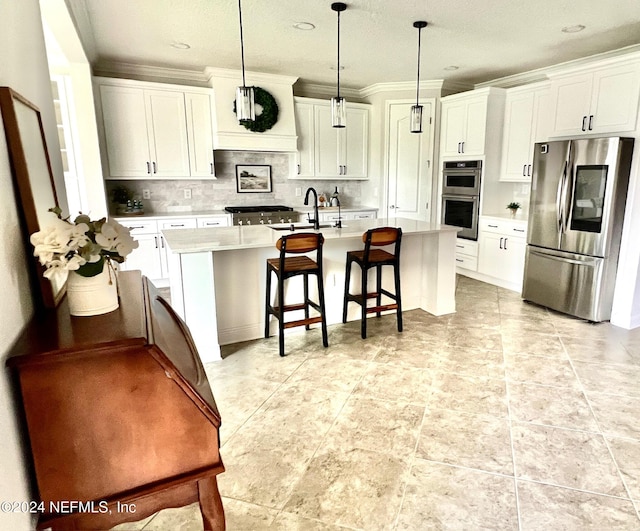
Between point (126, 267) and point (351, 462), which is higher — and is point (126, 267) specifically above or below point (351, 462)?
above

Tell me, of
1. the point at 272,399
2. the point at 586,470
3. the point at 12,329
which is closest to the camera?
the point at 12,329

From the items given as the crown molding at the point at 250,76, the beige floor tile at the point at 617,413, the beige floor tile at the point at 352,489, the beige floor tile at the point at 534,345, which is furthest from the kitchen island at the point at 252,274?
the crown molding at the point at 250,76

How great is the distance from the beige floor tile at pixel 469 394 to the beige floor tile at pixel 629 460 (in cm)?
55

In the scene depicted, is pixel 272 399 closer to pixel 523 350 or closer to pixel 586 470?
pixel 586 470

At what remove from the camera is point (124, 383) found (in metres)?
1.16

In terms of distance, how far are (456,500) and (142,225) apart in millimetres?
4371

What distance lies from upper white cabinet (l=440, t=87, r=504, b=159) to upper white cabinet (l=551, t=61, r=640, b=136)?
3.13ft

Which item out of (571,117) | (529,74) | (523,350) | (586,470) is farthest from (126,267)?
(529,74)

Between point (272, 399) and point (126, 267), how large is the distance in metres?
3.06

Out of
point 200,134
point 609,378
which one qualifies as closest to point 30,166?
point 609,378

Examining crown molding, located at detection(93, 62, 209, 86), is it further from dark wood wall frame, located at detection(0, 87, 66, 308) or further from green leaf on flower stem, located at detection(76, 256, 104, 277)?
green leaf on flower stem, located at detection(76, 256, 104, 277)

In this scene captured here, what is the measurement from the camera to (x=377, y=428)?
7.78 ft

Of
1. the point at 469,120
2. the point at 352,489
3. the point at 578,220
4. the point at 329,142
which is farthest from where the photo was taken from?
the point at 329,142

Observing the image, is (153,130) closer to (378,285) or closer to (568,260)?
(378,285)
